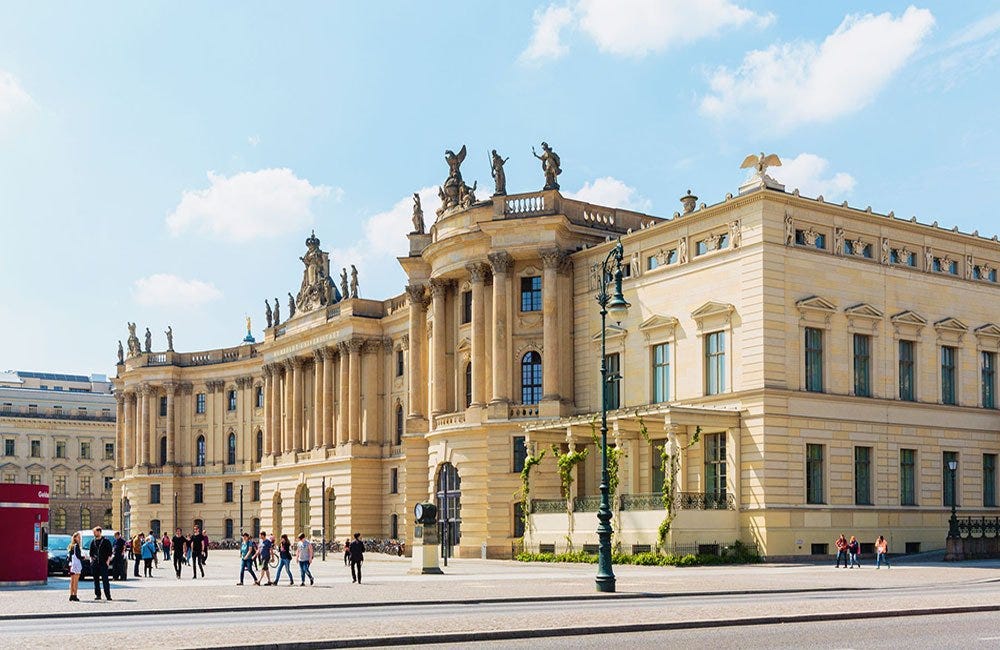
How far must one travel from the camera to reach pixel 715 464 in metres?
58.0

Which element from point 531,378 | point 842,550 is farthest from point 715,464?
point 531,378

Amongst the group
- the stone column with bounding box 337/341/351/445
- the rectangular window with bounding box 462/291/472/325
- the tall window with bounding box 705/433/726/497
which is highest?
the rectangular window with bounding box 462/291/472/325

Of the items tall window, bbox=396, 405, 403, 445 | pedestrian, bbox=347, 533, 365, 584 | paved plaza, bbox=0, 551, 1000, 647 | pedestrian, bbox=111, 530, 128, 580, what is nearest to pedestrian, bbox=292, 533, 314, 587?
pedestrian, bbox=347, 533, 365, 584

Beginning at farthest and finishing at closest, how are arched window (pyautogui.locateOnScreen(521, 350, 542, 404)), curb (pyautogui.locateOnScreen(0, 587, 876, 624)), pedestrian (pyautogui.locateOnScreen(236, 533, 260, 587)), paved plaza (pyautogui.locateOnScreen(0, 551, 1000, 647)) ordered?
arched window (pyautogui.locateOnScreen(521, 350, 542, 404))
pedestrian (pyautogui.locateOnScreen(236, 533, 260, 587))
curb (pyautogui.locateOnScreen(0, 587, 876, 624))
paved plaza (pyautogui.locateOnScreen(0, 551, 1000, 647))

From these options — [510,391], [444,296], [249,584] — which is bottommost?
[249,584]

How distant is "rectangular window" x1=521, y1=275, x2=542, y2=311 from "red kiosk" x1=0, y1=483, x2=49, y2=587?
3179cm

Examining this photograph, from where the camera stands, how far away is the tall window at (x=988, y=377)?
2530 inches

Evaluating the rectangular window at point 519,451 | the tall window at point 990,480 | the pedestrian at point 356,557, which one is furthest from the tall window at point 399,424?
the pedestrian at point 356,557

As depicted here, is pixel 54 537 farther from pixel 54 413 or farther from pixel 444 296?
pixel 54 413

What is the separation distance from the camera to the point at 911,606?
2930 cm

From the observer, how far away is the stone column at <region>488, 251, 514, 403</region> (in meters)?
68.4

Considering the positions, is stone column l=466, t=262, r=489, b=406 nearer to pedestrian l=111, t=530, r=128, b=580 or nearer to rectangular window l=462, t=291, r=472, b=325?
rectangular window l=462, t=291, r=472, b=325

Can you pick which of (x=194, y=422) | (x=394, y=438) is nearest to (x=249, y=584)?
(x=394, y=438)

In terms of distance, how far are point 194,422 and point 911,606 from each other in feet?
337
